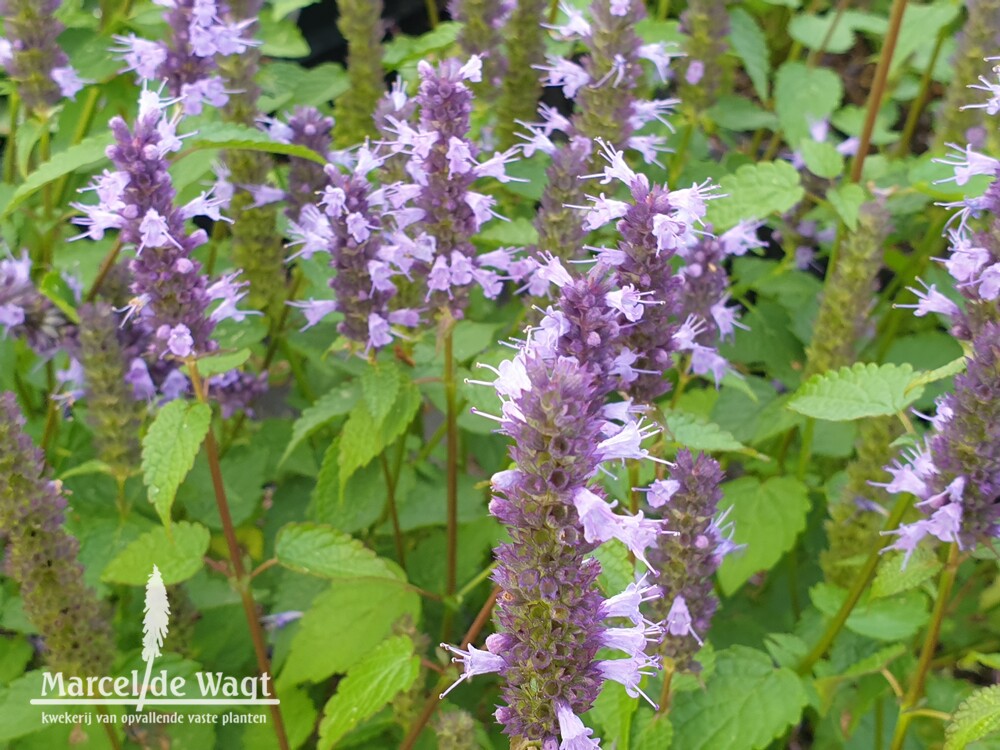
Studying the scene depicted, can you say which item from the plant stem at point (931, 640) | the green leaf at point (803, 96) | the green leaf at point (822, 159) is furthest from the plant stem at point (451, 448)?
the green leaf at point (803, 96)

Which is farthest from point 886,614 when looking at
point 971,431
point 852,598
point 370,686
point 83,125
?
point 83,125

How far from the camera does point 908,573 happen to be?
2086 millimetres

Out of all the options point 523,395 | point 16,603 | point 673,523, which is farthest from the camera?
point 16,603

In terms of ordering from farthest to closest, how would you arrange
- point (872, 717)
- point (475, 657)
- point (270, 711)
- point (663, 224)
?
point (872, 717), point (270, 711), point (663, 224), point (475, 657)

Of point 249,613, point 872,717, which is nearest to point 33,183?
point 249,613

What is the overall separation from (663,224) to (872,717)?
1.99 m

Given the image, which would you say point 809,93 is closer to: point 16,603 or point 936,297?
point 936,297

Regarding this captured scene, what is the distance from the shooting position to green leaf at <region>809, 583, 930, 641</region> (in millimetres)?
2379

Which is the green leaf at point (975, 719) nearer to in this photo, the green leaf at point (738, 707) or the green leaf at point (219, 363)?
the green leaf at point (738, 707)

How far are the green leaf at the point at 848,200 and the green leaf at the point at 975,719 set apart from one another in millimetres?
1388

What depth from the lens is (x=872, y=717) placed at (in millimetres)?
3023

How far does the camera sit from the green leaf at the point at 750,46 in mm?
3830

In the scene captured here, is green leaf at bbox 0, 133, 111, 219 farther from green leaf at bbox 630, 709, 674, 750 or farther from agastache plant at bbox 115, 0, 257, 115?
green leaf at bbox 630, 709, 674, 750

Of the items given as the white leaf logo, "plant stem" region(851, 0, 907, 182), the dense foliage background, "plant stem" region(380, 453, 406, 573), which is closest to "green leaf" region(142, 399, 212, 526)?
the dense foliage background
